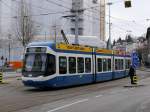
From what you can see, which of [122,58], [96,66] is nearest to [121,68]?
[122,58]

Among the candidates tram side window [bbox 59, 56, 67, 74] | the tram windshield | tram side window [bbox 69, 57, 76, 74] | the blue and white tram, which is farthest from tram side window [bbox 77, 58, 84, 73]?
the tram windshield

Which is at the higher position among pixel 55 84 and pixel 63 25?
pixel 63 25

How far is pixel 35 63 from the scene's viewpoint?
27625mm

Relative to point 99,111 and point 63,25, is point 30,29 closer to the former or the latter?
point 63,25

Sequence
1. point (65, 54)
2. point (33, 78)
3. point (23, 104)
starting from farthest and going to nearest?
point (65, 54), point (33, 78), point (23, 104)

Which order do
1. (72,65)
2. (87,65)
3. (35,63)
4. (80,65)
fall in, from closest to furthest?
1. (35,63)
2. (72,65)
3. (80,65)
4. (87,65)

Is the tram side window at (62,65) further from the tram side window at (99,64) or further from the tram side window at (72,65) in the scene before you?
the tram side window at (99,64)

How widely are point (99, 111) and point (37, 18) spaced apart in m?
99.1

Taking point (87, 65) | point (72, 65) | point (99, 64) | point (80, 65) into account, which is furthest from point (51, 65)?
point (99, 64)

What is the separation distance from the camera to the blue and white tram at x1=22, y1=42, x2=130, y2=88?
1075 inches

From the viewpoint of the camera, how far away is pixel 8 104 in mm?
19406

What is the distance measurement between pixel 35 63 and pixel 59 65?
1.61 metres

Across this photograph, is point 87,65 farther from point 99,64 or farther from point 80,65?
point 99,64

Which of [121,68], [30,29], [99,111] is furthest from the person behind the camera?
[30,29]
